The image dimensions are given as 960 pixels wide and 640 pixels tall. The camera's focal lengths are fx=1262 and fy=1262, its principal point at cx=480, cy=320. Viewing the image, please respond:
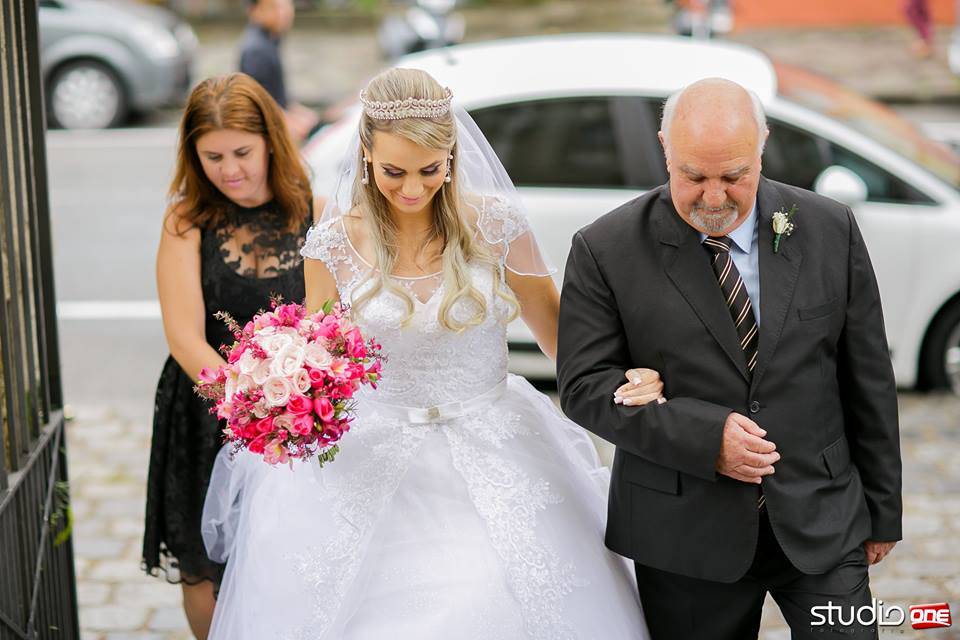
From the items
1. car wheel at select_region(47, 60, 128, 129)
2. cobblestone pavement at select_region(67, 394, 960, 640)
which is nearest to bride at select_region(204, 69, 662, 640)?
cobblestone pavement at select_region(67, 394, 960, 640)

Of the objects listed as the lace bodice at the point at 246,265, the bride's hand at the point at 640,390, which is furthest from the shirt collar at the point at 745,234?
the lace bodice at the point at 246,265

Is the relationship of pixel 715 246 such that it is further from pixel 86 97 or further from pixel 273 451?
pixel 86 97

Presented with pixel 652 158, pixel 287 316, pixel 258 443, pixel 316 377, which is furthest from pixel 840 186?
pixel 258 443

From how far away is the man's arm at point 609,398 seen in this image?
301 centimetres

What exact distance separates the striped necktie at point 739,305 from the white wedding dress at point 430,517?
1.91 feet

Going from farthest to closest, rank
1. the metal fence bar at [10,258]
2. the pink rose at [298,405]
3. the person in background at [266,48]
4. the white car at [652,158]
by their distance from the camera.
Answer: the person in background at [266,48]
the white car at [652,158]
the metal fence bar at [10,258]
the pink rose at [298,405]

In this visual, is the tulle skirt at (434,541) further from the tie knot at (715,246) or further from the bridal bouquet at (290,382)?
the tie knot at (715,246)

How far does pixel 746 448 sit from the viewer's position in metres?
3.01

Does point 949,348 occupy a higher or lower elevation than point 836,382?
lower

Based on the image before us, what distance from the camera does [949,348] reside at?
22.8ft

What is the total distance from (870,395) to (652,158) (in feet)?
12.3

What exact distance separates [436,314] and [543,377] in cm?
389

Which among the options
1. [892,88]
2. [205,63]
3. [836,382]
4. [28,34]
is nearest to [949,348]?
[836,382]

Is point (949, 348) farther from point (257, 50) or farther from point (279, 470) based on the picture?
point (257, 50)
